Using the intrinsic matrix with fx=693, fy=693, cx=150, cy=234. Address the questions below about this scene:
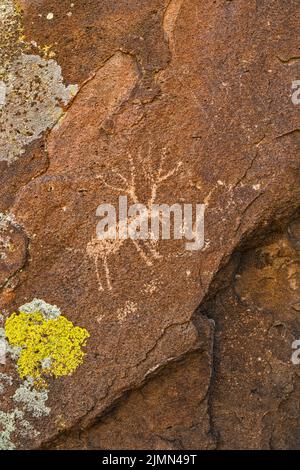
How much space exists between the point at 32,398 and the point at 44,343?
0.73 feet

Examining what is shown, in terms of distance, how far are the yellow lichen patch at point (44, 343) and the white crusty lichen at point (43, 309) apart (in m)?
0.01

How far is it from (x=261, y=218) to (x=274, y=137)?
32 cm

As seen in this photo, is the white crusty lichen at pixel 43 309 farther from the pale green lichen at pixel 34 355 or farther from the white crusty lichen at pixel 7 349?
the white crusty lichen at pixel 7 349

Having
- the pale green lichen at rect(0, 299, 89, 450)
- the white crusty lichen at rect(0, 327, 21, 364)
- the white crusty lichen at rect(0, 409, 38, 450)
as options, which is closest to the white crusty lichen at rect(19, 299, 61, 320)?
the pale green lichen at rect(0, 299, 89, 450)

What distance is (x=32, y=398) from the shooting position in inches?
Answer: 108

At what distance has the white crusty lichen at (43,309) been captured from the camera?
8.96ft

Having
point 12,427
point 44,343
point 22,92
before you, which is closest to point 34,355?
point 44,343

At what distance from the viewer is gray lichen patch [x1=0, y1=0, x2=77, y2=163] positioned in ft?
9.07

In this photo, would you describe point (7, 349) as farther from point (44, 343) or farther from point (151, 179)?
point (151, 179)

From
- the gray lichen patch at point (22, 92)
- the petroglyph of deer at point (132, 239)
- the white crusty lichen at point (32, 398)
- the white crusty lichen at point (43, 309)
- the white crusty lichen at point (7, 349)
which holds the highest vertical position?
the gray lichen patch at point (22, 92)

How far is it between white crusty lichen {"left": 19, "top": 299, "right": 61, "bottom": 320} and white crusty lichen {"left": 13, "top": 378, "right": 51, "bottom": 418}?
27 centimetres

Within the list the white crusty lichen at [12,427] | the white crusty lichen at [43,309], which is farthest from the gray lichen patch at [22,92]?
the white crusty lichen at [12,427]

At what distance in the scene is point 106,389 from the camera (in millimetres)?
2705

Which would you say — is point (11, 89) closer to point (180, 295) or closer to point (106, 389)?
point (180, 295)
